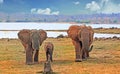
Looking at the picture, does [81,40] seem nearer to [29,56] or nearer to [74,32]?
[74,32]

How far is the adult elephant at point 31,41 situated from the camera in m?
31.7

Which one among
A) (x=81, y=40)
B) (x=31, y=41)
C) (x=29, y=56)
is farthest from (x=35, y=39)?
(x=81, y=40)

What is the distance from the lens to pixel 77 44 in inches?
1332

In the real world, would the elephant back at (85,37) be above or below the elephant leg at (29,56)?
above

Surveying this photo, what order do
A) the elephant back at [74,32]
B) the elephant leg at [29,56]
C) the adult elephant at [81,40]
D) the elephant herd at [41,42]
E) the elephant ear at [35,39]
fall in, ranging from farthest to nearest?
1. the elephant back at [74,32]
2. the adult elephant at [81,40]
3. the elephant leg at [29,56]
4. the elephant herd at [41,42]
5. the elephant ear at [35,39]

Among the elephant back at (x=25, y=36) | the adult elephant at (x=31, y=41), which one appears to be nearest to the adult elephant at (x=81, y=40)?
the adult elephant at (x=31, y=41)

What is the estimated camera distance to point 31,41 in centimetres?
3219

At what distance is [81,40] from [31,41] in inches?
158

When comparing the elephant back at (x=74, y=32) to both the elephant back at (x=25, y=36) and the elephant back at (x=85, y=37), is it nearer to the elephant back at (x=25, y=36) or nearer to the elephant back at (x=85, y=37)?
the elephant back at (x=85, y=37)

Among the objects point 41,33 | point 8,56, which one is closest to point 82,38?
point 41,33

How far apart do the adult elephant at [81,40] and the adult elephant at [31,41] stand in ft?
9.25

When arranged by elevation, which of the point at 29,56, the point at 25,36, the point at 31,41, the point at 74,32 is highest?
the point at 74,32

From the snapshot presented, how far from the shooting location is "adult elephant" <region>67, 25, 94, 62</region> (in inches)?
1273

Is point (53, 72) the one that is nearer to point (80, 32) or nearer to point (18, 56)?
point (80, 32)
